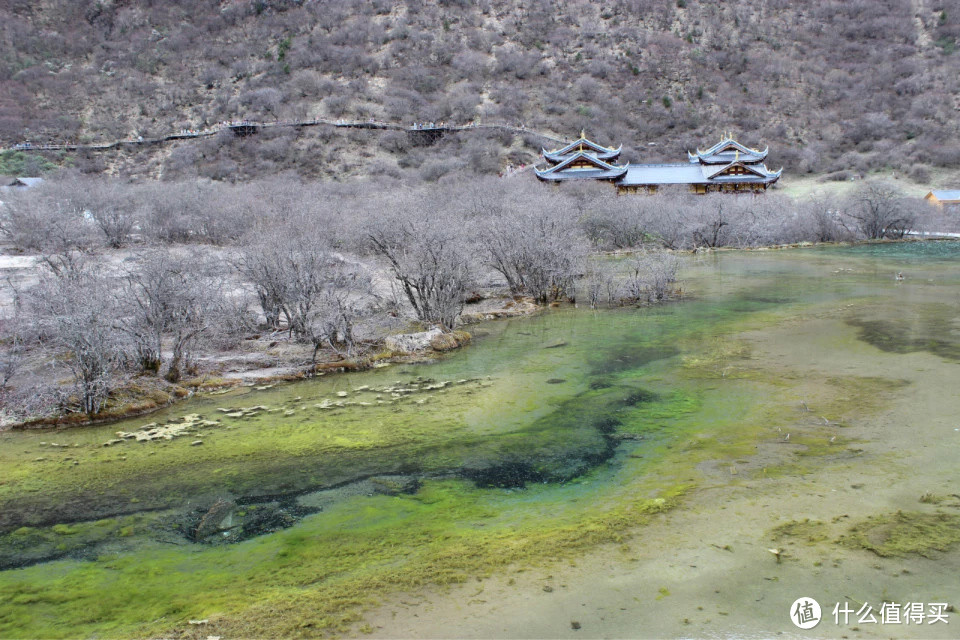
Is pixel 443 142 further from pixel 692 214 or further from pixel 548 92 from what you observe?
pixel 692 214

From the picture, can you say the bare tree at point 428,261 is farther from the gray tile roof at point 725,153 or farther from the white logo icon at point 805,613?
the gray tile roof at point 725,153

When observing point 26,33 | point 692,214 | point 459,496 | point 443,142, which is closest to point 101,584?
point 459,496

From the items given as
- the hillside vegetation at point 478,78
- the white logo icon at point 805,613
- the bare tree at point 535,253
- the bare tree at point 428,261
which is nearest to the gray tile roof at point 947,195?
the hillside vegetation at point 478,78

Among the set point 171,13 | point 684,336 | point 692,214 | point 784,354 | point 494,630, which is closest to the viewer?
point 494,630

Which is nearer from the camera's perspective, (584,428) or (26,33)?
(584,428)
